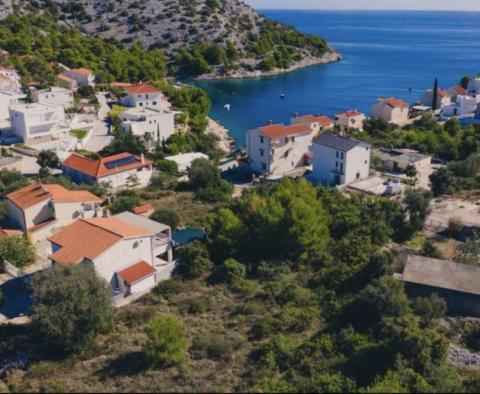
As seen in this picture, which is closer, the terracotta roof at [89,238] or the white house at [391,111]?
the terracotta roof at [89,238]

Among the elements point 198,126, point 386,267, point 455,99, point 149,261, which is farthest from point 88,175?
point 455,99

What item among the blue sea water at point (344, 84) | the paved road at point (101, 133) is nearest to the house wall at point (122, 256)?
the paved road at point (101, 133)

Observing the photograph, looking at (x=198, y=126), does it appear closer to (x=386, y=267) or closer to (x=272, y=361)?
(x=386, y=267)

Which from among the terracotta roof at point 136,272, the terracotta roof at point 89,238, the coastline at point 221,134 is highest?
the terracotta roof at point 89,238

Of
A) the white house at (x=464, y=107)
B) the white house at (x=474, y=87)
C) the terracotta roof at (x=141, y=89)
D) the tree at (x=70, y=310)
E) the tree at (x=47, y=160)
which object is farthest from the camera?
the white house at (x=474, y=87)

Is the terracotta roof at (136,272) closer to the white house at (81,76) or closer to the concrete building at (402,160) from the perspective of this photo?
the concrete building at (402,160)

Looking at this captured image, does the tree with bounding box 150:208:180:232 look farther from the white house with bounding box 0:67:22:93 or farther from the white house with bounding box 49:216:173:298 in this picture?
the white house with bounding box 0:67:22:93

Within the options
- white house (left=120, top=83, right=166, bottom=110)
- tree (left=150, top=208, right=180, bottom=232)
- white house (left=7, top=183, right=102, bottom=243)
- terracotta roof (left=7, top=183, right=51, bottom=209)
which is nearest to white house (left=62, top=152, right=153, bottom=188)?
white house (left=7, top=183, right=102, bottom=243)
